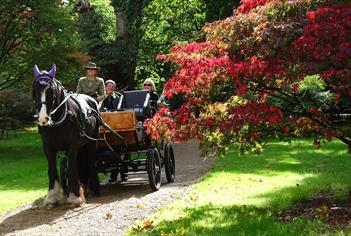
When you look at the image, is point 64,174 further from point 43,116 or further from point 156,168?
point 43,116

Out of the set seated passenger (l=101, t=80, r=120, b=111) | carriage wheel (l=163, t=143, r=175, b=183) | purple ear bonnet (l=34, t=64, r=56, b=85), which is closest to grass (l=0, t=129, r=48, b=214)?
seated passenger (l=101, t=80, r=120, b=111)

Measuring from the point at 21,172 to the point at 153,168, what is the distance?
19.0 ft

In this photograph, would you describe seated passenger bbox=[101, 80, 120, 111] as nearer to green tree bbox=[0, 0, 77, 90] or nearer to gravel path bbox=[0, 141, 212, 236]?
gravel path bbox=[0, 141, 212, 236]

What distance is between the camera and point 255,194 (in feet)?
31.7

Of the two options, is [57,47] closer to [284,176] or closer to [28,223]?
[284,176]

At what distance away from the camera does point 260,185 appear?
1084 centimetres

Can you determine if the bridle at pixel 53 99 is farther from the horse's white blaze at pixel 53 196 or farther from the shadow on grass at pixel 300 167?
the shadow on grass at pixel 300 167

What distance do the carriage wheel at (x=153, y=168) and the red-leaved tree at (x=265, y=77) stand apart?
7.25 feet

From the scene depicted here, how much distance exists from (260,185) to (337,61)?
4869 mm

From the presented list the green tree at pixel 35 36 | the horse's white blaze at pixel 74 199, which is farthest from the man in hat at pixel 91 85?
the green tree at pixel 35 36

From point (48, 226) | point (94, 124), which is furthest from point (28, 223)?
point (94, 124)

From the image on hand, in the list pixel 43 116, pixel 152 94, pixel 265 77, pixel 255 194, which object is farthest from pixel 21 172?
pixel 265 77

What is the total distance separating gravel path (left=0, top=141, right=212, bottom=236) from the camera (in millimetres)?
7629

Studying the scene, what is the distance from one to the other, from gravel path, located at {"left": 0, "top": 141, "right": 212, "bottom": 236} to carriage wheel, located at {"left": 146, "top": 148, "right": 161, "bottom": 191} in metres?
0.16
